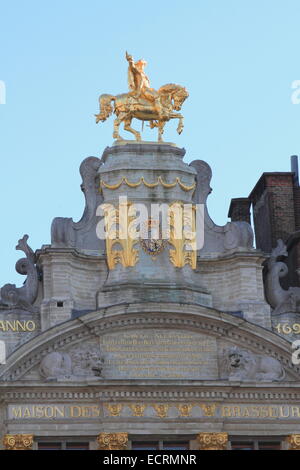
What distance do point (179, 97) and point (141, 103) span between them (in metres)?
0.96

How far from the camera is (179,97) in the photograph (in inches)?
2271

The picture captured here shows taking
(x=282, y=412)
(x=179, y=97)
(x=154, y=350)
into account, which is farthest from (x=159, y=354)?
(x=179, y=97)

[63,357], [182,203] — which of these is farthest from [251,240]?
[63,357]

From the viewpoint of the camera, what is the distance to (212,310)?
55.5 m


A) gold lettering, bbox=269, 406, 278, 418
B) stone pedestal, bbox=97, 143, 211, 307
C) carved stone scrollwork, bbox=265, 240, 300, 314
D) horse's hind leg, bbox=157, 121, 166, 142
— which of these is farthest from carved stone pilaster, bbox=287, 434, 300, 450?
horse's hind leg, bbox=157, 121, 166, 142

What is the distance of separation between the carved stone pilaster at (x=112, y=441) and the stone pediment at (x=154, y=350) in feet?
4.13

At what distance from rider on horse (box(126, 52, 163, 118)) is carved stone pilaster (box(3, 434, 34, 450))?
28.1ft

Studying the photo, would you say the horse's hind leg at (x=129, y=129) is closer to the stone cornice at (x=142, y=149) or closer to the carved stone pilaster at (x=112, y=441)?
the stone cornice at (x=142, y=149)

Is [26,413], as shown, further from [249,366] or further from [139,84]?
[139,84]

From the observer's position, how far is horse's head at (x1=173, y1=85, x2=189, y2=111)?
57688 mm

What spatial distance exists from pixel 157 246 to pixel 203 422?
426 cm

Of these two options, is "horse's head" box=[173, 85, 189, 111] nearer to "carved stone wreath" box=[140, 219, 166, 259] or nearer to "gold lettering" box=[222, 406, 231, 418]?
"carved stone wreath" box=[140, 219, 166, 259]
